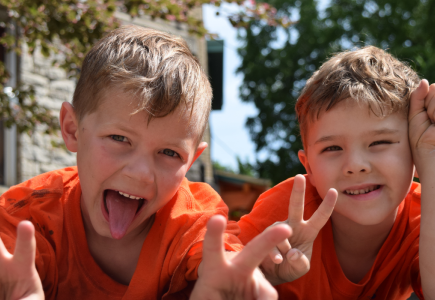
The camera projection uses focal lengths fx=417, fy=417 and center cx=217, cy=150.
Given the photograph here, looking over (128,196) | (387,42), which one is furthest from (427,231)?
(387,42)

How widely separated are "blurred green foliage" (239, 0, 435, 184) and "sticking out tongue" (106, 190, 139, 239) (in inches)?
528

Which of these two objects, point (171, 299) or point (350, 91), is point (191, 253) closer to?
point (171, 299)

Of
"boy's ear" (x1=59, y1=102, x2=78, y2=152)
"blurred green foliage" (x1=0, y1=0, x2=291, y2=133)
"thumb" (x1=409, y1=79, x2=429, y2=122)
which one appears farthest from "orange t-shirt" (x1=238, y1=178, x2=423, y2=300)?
"blurred green foliage" (x1=0, y1=0, x2=291, y2=133)

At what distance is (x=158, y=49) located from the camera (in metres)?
1.73

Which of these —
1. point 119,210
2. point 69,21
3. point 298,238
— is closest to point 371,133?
point 298,238

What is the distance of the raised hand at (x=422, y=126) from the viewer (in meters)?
1.75

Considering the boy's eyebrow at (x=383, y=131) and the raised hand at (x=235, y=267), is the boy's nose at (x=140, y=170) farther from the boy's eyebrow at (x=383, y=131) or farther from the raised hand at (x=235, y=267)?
the boy's eyebrow at (x=383, y=131)

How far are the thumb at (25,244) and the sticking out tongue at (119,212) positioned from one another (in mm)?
373

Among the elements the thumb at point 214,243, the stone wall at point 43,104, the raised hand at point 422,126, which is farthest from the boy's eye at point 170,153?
the stone wall at point 43,104

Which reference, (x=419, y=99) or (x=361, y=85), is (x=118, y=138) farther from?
(x=419, y=99)

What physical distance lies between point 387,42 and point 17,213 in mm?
15182

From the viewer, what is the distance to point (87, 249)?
5.68 ft

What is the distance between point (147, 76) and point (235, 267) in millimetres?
809

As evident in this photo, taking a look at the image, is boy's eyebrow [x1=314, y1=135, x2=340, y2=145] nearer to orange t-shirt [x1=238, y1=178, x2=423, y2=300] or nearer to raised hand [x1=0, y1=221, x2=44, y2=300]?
orange t-shirt [x1=238, y1=178, x2=423, y2=300]
